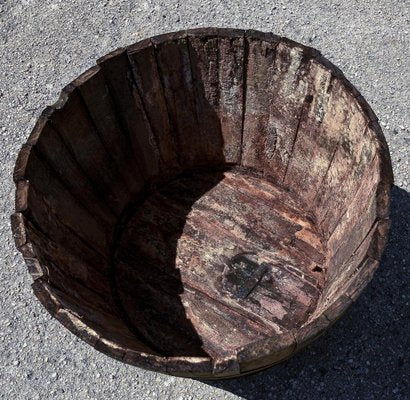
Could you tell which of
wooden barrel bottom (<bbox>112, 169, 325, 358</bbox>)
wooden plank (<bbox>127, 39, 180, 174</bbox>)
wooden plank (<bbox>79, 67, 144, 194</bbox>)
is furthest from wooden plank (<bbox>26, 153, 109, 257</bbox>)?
wooden plank (<bbox>127, 39, 180, 174</bbox>)

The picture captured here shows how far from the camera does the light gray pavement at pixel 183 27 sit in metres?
2.77

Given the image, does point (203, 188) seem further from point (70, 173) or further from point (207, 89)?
point (70, 173)

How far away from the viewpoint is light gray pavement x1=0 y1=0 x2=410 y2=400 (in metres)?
2.77

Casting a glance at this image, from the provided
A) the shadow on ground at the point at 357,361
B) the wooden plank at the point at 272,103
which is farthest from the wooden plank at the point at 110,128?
the shadow on ground at the point at 357,361

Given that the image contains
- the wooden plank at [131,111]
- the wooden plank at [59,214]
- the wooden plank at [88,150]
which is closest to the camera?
the wooden plank at [59,214]

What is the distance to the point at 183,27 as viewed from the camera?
386cm

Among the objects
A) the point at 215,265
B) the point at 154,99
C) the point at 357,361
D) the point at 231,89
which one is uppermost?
the point at 231,89

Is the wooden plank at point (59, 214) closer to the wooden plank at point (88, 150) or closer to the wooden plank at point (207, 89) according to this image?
the wooden plank at point (88, 150)

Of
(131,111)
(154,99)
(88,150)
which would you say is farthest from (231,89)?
(88,150)

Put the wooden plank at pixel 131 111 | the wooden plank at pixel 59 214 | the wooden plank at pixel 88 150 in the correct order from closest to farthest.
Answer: the wooden plank at pixel 59 214, the wooden plank at pixel 88 150, the wooden plank at pixel 131 111

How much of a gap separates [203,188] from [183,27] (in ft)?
4.13

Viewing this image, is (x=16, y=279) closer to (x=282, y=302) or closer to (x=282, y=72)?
(x=282, y=302)

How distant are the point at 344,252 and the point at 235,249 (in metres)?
0.58

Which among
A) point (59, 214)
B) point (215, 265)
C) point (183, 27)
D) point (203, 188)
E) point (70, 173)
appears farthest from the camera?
point (183, 27)
